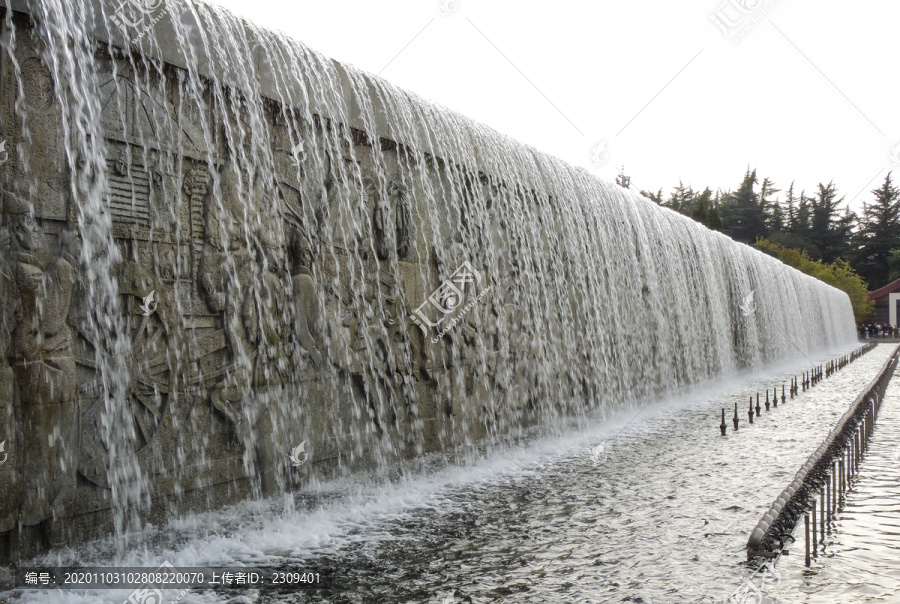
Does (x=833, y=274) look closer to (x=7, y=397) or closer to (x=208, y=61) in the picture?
(x=208, y=61)

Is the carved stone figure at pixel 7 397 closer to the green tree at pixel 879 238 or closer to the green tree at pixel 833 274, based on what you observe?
the green tree at pixel 833 274

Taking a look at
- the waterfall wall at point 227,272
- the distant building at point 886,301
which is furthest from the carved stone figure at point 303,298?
the distant building at point 886,301

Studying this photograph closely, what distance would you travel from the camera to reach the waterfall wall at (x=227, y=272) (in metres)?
5.04

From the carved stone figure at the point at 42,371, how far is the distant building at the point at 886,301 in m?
77.4

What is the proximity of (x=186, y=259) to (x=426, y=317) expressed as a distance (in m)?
3.61

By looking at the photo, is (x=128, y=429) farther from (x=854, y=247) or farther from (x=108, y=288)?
(x=854, y=247)

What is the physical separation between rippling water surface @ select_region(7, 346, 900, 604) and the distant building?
69780 mm

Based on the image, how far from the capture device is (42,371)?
16.2 ft

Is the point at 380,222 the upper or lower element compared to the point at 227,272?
upper

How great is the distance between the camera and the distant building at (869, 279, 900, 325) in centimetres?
6835

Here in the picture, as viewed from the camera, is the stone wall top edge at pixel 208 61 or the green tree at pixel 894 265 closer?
the stone wall top edge at pixel 208 61

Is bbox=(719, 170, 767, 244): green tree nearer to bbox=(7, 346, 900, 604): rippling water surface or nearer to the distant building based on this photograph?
the distant building

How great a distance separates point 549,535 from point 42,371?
403 centimetres

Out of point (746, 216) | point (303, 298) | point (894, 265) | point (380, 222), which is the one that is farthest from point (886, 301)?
point (303, 298)
